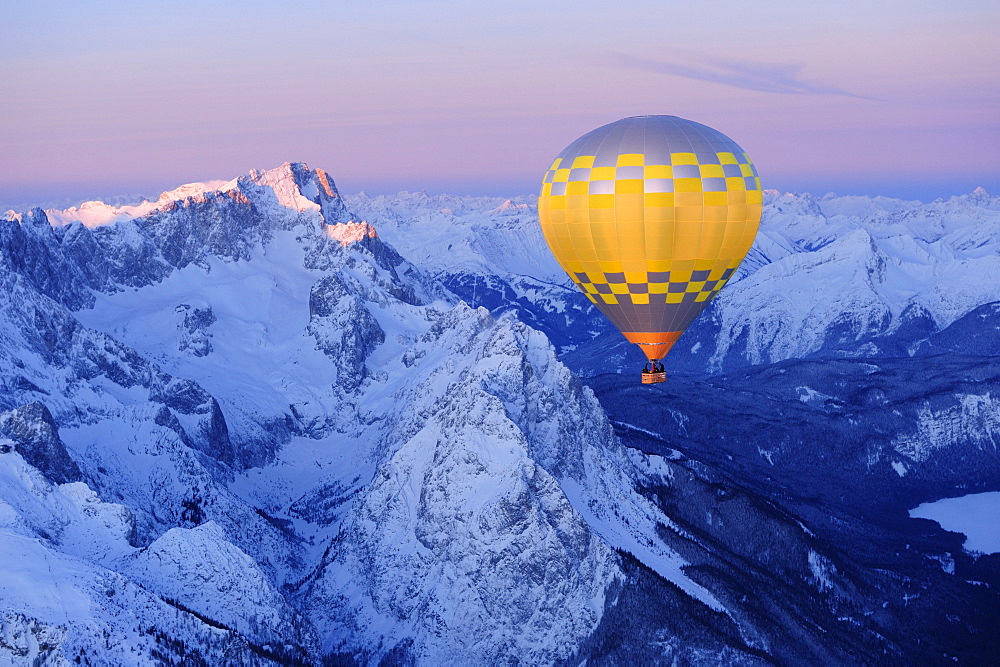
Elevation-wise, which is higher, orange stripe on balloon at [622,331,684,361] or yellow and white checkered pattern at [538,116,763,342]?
yellow and white checkered pattern at [538,116,763,342]

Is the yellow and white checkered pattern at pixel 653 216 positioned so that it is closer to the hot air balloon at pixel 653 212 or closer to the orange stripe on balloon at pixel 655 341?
the hot air balloon at pixel 653 212

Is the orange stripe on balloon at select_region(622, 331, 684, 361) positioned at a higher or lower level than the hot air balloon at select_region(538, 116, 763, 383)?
lower

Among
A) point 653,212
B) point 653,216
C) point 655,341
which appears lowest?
point 655,341

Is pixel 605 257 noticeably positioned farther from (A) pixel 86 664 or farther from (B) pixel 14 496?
(B) pixel 14 496

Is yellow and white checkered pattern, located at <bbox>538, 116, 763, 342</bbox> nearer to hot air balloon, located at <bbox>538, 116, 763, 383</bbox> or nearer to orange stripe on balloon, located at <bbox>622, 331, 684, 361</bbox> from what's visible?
hot air balloon, located at <bbox>538, 116, 763, 383</bbox>

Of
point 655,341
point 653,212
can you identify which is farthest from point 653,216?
point 655,341

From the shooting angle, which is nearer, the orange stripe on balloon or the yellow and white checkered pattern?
the yellow and white checkered pattern

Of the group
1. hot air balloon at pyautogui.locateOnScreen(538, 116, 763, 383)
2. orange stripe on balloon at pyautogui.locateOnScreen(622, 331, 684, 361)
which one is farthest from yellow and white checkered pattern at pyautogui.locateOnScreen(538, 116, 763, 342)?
orange stripe on balloon at pyautogui.locateOnScreen(622, 331, 684, 361)

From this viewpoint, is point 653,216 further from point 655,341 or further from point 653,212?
point 655,341

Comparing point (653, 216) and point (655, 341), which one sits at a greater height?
point (653, 216)
